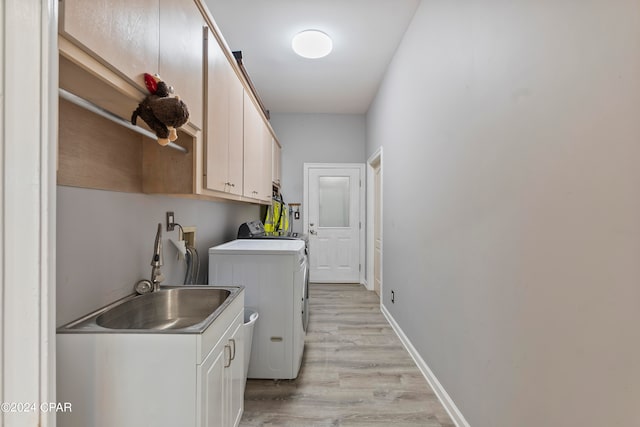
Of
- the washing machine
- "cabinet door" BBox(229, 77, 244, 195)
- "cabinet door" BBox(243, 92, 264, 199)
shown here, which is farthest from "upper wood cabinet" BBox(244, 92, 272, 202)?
the washing machine

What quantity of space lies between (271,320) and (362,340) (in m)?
1.12

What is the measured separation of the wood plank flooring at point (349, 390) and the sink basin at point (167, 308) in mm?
730

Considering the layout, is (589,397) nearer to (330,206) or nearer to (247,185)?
(247,185)

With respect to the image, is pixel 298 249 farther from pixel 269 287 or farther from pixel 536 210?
pixel 536 210

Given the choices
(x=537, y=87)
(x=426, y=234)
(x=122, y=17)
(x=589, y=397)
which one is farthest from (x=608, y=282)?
(x=122, y=17)

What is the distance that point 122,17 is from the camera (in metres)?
0.89

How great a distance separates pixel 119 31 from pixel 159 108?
228 mm

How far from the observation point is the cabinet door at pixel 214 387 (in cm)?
100

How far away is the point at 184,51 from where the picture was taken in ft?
4.27

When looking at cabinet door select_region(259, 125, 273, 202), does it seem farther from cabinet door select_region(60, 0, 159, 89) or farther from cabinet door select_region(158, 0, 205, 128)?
cabinet door select_region(60, 0, 159, 89)

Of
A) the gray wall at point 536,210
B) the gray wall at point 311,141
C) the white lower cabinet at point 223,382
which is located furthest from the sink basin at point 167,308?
the gray wall at point 311,141

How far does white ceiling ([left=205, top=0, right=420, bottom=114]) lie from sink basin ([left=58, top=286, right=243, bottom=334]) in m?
2.15

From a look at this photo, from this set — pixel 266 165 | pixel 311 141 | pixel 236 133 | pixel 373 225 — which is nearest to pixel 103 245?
pixel 236 133

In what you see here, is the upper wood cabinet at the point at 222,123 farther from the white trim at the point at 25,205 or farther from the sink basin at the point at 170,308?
the white trim at the point at 25,205
